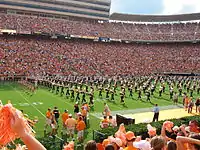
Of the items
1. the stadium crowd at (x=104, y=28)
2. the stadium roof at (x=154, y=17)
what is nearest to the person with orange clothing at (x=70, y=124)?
the stadium crowd at (x=104, y=28)

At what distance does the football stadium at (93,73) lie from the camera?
1245 cm

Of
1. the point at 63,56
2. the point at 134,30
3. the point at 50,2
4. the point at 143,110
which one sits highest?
the point at 50,2

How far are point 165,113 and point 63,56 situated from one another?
2965 cm

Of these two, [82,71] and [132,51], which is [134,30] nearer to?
[132,51]

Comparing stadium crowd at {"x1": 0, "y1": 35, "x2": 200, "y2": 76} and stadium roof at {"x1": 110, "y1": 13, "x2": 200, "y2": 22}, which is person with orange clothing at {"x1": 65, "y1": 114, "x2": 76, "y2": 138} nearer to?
stadium crowd at {"x1": 0, "y1": 35, "x2": 200, "y2": 76}

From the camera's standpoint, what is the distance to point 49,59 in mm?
44469

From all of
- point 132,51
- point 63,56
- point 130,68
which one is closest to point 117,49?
point 132,51

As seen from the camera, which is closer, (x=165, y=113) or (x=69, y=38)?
(x=165, y=113)

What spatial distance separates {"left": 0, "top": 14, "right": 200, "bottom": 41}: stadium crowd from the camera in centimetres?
5211

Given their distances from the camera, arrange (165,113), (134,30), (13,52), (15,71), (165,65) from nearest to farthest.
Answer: (165,113) → (15,71) → (13,52) → (165,65) → (134,30)

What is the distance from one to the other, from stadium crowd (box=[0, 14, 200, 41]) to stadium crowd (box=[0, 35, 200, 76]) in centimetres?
191

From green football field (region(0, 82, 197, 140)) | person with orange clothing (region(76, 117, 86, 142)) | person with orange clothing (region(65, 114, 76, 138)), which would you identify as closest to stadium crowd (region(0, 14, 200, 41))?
green football field (region(0, 82, 197, 140))

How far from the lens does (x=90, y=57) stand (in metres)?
49.1

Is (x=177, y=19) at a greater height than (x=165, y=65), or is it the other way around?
(x=177, y=19)
